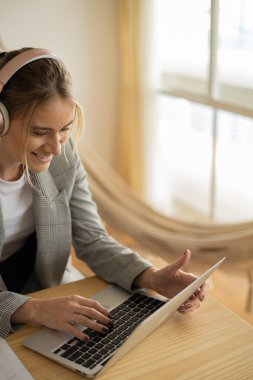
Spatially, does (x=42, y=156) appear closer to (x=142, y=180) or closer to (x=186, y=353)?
(x=186, y=353)

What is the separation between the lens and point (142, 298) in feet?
4.29

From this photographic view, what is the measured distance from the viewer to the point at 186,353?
1.09 m

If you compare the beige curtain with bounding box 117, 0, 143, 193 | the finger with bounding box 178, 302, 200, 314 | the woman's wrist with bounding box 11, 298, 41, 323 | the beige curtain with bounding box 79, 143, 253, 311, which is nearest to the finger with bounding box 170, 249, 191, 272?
the finger with bounding box 178, 302, 200, 314

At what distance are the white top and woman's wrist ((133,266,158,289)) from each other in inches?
14.2

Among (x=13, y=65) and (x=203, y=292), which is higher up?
(x=13, y=65)

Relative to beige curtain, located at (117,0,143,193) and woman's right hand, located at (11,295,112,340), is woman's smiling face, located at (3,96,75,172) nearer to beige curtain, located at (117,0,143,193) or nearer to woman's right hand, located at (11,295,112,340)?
woman's right hand, located at (11,295,112,340)

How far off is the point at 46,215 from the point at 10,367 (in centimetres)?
51

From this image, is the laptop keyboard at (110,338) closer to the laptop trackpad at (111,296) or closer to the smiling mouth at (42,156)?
the laptop trackpad at (111,296)

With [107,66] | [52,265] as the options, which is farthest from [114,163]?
[52,265]

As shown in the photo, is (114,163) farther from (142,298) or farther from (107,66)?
(142,298)

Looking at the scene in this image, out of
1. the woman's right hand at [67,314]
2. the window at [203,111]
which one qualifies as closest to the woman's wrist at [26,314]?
the woman's right hand at [67,314]

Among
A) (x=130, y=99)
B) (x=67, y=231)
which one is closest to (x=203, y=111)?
(x=130, y=99)

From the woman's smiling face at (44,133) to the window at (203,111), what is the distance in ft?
4.77

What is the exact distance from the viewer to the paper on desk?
39.9 inches
